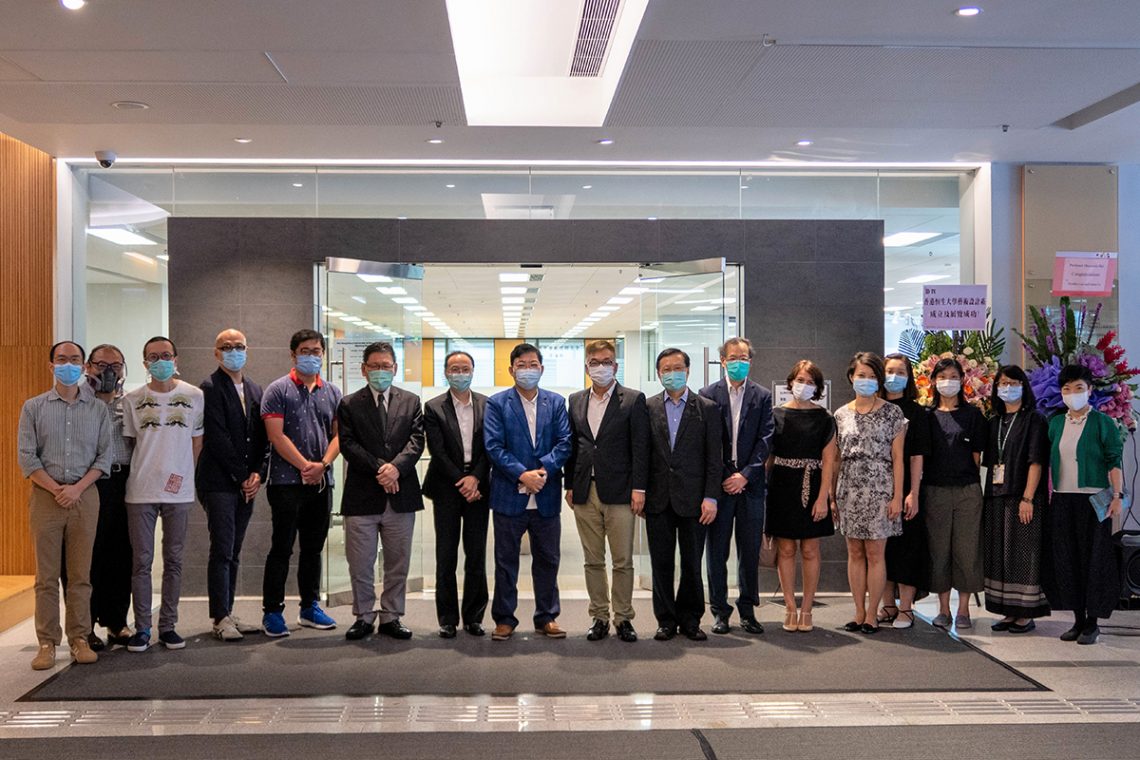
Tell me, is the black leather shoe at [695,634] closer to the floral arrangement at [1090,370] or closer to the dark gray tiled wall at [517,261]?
the dark gray tiled wall at [517,261]

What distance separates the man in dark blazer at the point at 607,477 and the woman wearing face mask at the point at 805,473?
810mm

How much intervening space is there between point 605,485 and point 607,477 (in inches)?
1.8

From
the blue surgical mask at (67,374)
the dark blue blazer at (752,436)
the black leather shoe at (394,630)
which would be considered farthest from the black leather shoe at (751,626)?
the blue surgical mask at (67,374)

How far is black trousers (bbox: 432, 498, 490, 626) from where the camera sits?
5602mm

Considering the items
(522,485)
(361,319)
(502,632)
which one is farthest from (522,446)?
(361,319)

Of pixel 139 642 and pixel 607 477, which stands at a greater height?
pixel 607 477

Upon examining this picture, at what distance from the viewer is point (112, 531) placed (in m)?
5.41

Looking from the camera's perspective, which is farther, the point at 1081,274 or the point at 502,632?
the point at 1081,274

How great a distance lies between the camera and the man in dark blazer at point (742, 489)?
5.62 meters

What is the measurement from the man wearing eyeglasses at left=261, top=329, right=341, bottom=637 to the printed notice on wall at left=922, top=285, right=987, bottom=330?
4058 millimetres

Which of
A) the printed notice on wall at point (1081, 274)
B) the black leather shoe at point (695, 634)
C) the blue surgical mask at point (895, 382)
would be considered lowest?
the black leather shoe at point (695, 634)

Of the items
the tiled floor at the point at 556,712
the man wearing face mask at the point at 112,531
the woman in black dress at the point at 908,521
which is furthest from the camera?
the woman in black dress at the point at 908,521

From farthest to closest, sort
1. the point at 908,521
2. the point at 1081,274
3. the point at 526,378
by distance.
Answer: the point at 1081,274 → the point at 908,521 → the point at 526,378

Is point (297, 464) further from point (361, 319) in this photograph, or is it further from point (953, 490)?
point (953, 490)
